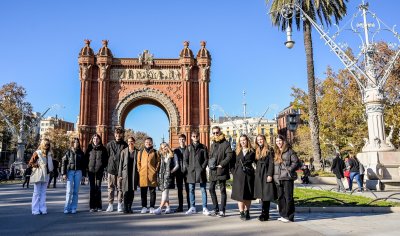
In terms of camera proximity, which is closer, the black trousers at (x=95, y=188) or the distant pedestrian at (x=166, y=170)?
the black trousers at (x=95, y=188)

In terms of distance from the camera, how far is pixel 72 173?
9.10 meters

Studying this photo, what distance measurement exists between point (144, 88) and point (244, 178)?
1172 inches

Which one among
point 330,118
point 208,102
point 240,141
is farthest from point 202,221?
point 330,118

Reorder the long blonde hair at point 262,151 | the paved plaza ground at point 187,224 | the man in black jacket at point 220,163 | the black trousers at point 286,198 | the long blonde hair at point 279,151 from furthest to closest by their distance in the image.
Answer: the man in black jacket at point 220,163
the long blonde hair at point 262,151
the long blonde hair at point 279,151
the black trousers at point 286,198
the paved plaza ground at point 187,224

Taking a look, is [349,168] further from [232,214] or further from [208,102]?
[208,102]

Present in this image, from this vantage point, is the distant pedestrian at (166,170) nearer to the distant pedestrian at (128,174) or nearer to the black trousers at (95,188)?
the distant pedestrian at (128,174)

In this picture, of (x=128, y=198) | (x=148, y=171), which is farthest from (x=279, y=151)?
(x=128, y=198)

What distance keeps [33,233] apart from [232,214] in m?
4.62

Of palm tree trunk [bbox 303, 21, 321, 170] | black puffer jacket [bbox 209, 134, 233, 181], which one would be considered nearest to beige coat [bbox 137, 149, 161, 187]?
black puffer jacket [bbox 209, 134, 233, 181]

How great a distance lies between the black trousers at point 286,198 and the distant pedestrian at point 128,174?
3.80 meters

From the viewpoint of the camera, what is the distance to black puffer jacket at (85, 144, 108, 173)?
9.23 m

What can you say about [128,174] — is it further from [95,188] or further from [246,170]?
[246,170]

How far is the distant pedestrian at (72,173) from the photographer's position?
29.3 feet

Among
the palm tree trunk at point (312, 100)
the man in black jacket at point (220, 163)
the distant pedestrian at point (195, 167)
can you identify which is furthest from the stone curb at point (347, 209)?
the palm tree trunk at point (312, 100)
